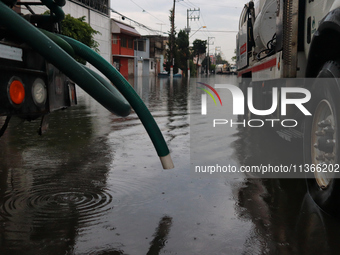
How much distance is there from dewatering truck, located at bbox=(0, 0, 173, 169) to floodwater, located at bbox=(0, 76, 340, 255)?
0.60 m

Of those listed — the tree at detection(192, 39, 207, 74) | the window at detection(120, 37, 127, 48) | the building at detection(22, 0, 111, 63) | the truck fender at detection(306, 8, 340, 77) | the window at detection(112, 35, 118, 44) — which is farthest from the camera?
the tree at detection(192, 39, 207, 74)

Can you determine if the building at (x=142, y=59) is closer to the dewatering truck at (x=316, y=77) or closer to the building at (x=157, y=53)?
the building at (x=157, y=53)

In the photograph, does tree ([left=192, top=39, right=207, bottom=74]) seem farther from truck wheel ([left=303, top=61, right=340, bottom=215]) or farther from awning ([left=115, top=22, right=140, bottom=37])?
truck wheel ([left=303, top=61, right=340, bottom=215])

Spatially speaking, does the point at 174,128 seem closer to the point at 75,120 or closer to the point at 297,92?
the point at 75,120

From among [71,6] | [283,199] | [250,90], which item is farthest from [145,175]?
[71,6]

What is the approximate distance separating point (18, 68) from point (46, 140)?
173 inches

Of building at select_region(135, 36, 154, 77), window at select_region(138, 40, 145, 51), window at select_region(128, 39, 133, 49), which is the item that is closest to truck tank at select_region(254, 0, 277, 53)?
window at select_region(128, 39, 133, 49)

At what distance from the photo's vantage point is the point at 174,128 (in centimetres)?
866

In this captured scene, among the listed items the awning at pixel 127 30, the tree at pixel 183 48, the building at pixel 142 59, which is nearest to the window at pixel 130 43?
the awning at pixel 127 30

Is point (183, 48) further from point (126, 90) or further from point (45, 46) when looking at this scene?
point (45, 46)

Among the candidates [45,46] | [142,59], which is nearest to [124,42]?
[142,59]

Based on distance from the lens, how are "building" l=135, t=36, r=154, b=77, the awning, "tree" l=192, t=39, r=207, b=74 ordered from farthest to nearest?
"tree" l=192, t=39, r=207, b=74
"building" l=135, t=36, r=154, b=77
the awning

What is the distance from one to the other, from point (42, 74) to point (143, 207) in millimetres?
1440

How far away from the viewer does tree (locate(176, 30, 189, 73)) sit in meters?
79.1
